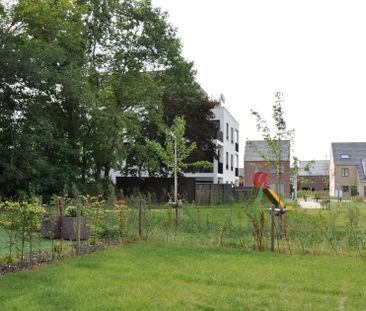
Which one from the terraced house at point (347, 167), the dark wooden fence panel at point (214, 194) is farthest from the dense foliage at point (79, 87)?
the terraced house at point (347, 167)

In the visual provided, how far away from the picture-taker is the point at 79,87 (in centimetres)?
1936

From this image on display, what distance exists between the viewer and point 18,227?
291 inches

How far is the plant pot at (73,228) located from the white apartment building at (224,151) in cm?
2580

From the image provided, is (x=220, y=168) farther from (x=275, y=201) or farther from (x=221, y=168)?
(x=275, y=201)

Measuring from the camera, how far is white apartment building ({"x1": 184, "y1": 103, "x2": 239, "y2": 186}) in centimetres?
3806

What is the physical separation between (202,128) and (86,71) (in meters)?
11.2

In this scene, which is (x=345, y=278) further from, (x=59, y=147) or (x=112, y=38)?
(x=112, y=38)

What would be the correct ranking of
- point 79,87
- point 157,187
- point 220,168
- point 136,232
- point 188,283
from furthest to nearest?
point 220,168 → point 157,187 → point 79,87 → point 136,232 → point 188,283

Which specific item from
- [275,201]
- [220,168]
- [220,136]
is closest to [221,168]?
[220,168]

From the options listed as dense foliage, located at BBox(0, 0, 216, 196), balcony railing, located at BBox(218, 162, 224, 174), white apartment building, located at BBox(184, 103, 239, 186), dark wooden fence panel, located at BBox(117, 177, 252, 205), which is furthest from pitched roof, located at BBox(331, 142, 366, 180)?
dense foliage, located at BBox(0, 0, 216, 196)

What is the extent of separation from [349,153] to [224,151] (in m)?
30.6

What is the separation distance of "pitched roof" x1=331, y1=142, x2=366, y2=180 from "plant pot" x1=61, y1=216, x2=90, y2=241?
188 feet

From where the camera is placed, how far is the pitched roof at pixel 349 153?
63594mm

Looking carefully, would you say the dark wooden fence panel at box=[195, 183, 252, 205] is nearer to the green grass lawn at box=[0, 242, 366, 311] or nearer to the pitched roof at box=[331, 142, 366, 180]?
the green grass lawn at box=[0, 242, 366, 311]
